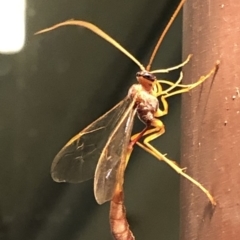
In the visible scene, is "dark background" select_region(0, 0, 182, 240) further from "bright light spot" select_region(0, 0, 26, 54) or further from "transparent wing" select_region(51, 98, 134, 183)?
"transparent wing" select_region(51, 98, 134, 183)

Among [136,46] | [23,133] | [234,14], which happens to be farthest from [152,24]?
[234,14]

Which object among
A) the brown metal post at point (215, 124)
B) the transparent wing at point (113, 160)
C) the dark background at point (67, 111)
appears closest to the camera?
the brown metal post at point (215, 124)

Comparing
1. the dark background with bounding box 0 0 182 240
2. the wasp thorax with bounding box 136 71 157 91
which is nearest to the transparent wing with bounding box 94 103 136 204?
the wasp thorax with bounding box 136 71 157 91

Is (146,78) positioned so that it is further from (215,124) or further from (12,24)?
(12,24)

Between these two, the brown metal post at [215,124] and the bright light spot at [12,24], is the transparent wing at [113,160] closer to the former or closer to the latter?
the brown metal post at [215,124]

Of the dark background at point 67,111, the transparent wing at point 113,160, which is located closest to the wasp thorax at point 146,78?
the transparent wing at point 113,160

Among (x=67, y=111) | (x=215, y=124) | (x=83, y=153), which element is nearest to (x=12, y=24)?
(x=67, y=111)

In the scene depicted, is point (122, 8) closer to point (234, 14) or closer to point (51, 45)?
point (51, 45)
